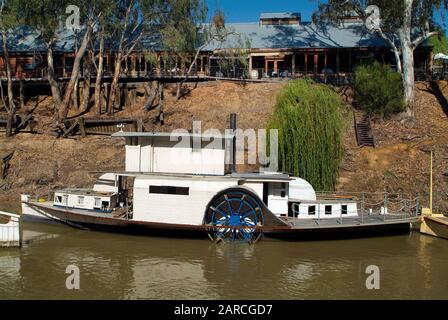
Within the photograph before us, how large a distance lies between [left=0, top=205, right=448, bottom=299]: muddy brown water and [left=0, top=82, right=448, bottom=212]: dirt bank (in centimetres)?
795

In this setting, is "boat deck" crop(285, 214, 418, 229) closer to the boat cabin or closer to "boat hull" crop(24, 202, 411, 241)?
"boat hull" crop(24, 202, 411, 241)

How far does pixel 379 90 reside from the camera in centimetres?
4100

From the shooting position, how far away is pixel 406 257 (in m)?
21.9

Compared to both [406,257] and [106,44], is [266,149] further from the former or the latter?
[106,44]

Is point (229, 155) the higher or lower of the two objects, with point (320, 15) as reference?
lower

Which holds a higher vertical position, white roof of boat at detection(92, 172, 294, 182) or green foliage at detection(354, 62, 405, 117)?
green foliage at detection(354, 62, 405, 117)

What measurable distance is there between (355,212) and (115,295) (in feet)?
45.5

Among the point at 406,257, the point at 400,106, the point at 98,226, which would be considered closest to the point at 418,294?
the point at 406,257

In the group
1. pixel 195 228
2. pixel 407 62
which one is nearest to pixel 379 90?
pixel 407 62

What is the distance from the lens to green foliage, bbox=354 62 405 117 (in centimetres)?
4075

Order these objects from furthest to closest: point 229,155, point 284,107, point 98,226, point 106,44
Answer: point 106,44, point 284,107, point 229,155, point 98,226

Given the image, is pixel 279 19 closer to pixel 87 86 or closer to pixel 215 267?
pixel 87 86

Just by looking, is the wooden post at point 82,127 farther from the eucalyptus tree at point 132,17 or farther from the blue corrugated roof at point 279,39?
the blue corrugated roof at point 279,39

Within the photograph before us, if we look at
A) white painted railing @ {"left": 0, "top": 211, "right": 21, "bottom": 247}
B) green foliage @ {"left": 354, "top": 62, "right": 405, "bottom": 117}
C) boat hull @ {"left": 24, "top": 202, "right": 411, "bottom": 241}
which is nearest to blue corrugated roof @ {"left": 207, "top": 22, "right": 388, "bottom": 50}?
green foliage @ {"left": 354, "top": 62, "right": 405, "bottom": 117}
